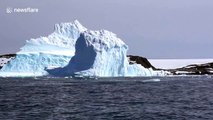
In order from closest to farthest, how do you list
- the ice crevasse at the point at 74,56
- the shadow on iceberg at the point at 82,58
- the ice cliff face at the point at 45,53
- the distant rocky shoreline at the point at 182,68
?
the shadow on iceberg at the point at 82,58 < the ice crevasse at the point at 74,56 < the ice cliff face at the point at 45,53 < the distant rocky shoreline at the point at 182,68

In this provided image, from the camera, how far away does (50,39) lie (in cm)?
8181

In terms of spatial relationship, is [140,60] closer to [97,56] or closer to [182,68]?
[182,68]

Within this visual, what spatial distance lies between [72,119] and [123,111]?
12.8 ft

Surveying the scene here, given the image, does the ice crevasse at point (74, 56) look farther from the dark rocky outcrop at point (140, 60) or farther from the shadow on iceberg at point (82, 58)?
the dark rocky outcrop at point (140, 60)

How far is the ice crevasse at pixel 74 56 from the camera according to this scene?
64.7m

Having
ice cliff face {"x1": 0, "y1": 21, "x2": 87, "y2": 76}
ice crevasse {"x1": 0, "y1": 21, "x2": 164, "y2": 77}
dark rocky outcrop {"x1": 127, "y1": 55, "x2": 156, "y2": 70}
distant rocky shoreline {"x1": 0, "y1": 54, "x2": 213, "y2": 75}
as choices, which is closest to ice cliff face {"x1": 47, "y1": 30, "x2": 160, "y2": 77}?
ice crevasse {"x1": 0, "y1": 21, "x2": 164, "y2": 77}

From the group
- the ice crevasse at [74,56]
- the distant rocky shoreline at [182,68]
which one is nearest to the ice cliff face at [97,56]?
the ice crevasse at [74,56]

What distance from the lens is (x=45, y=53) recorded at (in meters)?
75.0

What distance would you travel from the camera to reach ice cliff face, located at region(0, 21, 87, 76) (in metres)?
75.4

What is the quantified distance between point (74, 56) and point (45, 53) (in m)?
10.7

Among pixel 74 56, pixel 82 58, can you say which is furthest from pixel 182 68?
pixel 82 58

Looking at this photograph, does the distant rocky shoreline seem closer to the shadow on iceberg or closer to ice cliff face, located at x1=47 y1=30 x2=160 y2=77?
ice cliff face, located at x1=47 y1=30 x2=160 y2=77

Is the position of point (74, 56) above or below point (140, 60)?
below

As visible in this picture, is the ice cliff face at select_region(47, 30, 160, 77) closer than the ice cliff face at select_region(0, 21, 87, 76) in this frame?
Yes
